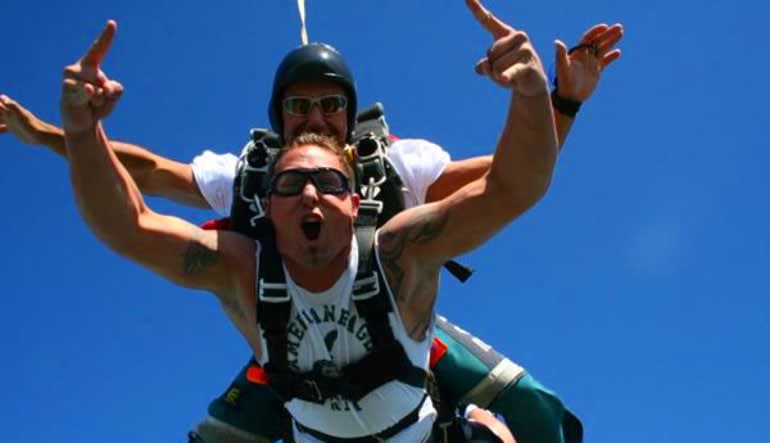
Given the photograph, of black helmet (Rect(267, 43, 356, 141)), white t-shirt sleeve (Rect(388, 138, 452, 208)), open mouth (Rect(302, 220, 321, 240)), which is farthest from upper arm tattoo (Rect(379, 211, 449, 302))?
black helmet (Rect(267, 43, 356, 141))

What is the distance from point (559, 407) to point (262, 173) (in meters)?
2.15

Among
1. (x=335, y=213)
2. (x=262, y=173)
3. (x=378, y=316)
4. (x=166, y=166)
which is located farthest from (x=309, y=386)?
(x=166, y=166)

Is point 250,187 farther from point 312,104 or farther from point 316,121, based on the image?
point 312,104

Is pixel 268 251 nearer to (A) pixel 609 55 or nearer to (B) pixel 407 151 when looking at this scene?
(B) pixel 407 151

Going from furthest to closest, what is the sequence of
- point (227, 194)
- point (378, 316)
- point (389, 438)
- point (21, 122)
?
1. point (227, 194)
2. point (21, 122)
3. point (389, 438)
4. point (378, 316)

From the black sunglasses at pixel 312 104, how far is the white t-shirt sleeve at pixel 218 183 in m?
0.55

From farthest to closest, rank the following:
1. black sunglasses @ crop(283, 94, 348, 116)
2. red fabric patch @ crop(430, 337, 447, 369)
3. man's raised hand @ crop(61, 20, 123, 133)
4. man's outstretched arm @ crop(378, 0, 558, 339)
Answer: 1. red fabric patch @ crop(430, 337, 447, 369)
2. black sunglasses @ crop(283, 94, 348, 116)
3. man's outstretched arm @ crop(378, 0, 558, 339)
4. man's raised hand @ crop(61, 20, 123, 133)

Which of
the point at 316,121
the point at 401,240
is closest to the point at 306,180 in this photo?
the point at 401,240

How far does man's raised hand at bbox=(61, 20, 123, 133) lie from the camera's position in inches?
132

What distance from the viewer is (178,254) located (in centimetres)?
397

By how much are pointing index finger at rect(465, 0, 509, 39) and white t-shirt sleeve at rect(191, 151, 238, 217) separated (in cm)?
194

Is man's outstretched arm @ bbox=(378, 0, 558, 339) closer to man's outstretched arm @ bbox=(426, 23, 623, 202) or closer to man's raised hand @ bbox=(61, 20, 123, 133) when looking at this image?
man's outstretched arm @ bbox=(426, 23, 623, 202)

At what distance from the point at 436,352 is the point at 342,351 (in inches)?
44.1

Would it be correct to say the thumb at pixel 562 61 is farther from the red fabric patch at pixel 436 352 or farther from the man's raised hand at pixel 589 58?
the red fabric patch at pixel 436 352
